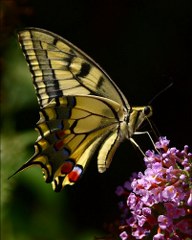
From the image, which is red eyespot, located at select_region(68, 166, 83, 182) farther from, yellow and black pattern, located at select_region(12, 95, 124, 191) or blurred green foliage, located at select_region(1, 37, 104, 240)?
blurred green foliage, located at select_region(1, 37, 104, 240)

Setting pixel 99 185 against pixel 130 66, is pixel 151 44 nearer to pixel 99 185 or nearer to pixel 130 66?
pixel 130 66

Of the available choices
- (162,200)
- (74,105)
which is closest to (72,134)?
(74,105)

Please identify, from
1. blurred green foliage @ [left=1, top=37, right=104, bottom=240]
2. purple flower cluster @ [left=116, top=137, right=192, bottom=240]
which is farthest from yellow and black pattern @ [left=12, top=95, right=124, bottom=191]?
blurred green foliage @ [left=1, top=37, right=104, bottom=240]

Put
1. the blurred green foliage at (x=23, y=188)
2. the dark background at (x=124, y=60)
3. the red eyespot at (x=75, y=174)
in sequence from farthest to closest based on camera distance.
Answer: the dark background at (x=124, y=60) → the blurred green foliage at (x=23, y=188) → the red eyespot at (x=75, y=174)

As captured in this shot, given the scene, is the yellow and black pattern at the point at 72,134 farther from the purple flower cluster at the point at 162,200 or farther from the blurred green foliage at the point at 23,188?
the blurred green foliage at the point at 23,188

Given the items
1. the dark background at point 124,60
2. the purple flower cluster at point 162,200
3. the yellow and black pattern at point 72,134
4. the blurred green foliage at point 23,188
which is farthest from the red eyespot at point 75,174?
the dark background at point 124,60
